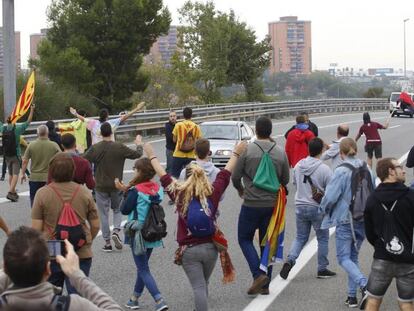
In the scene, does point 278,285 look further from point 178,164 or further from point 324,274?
point 178,164

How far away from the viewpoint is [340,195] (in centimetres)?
816

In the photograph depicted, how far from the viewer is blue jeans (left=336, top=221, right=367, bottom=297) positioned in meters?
8.05

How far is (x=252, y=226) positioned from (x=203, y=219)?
1592mm

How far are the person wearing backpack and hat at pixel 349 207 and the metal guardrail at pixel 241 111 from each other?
18.6 metres

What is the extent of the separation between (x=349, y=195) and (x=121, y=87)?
38.0 m

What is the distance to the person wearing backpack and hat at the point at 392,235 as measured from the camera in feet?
21.3

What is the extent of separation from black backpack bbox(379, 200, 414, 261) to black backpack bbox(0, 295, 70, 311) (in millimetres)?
3414

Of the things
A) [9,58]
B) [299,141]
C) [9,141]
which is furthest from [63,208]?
[9,58]

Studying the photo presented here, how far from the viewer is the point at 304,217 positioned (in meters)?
9.22

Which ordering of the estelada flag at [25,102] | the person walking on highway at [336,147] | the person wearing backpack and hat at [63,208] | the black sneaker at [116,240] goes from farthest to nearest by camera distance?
the estelada flag at [25,102]
the person walking on highway at [336,147]
the black sneaker at [116,240]
the person wearing backpack and hat at [63,208]

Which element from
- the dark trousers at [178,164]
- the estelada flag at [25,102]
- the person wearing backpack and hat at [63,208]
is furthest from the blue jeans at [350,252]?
the estelada flag at [25,102]

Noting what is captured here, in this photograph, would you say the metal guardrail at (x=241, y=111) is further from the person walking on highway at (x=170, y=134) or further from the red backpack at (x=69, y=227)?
the red backpack at (x=69, y=227)

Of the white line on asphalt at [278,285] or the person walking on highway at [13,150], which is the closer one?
the white line on asphalt at [278,285]

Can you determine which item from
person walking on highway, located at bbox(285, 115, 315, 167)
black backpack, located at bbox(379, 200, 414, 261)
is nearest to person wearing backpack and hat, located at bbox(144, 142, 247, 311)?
black backpack, located at bbox(379, 200, 414, 261)
